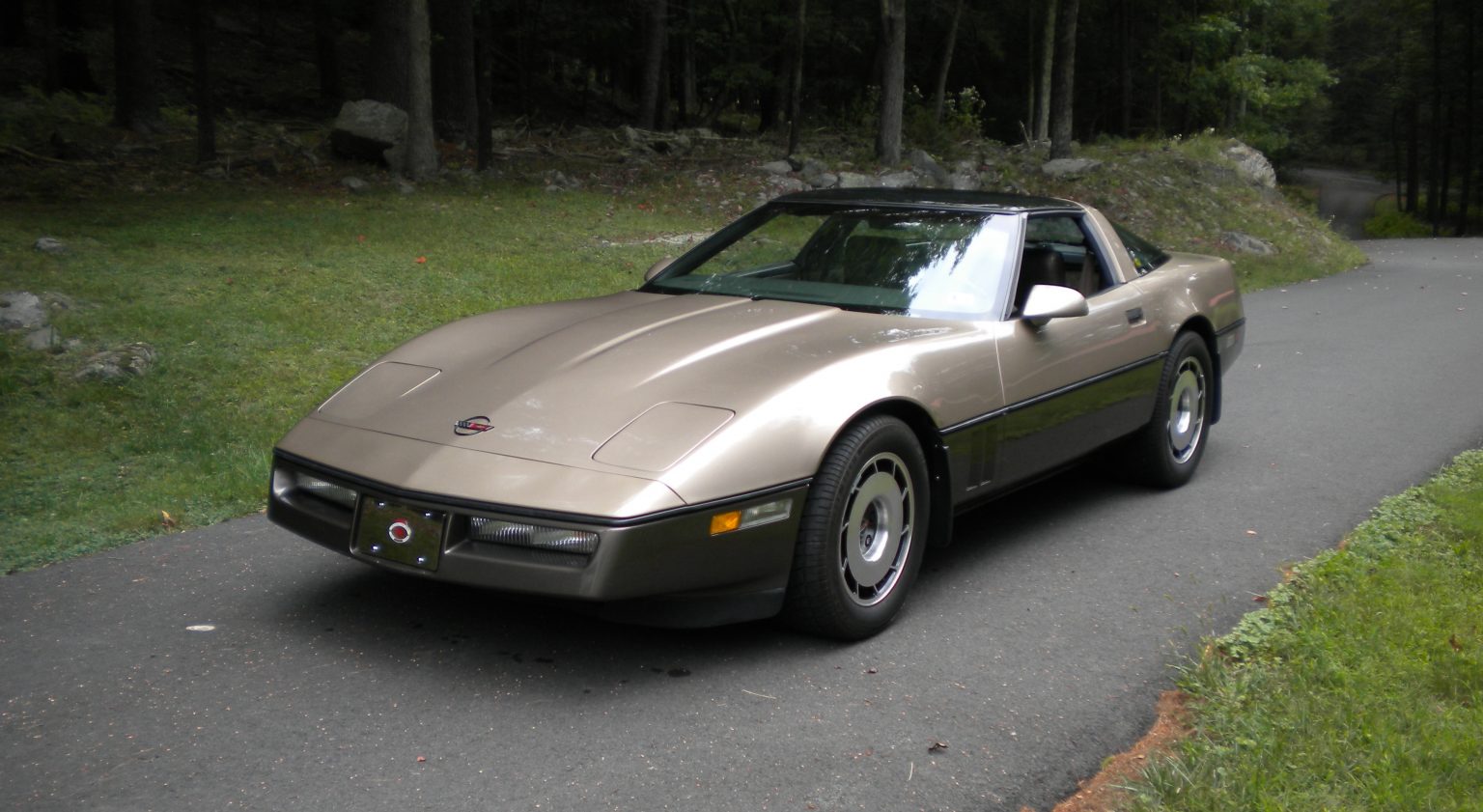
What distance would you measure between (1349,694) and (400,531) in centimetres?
267

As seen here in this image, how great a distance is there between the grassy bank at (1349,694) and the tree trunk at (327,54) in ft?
75.1

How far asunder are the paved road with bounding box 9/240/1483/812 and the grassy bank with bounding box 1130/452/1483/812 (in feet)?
0.62

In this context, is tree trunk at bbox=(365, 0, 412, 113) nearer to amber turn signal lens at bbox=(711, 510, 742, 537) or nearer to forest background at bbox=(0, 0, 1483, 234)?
forest background at bbox=(0, 0, 1483, 234)

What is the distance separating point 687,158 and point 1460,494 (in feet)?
50.6

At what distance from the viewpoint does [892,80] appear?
19.4m

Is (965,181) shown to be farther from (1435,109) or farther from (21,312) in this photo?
(1435,109)

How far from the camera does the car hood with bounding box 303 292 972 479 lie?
3539 mm

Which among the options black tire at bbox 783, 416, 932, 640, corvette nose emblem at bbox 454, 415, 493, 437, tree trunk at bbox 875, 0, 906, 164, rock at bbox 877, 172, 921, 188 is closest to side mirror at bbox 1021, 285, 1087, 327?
black tire at bbox 783, 416, 932, 640

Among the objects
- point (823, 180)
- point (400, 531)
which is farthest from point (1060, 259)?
point (823, 180)

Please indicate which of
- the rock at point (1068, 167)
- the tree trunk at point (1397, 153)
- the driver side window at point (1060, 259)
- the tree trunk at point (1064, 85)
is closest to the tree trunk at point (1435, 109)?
the tree trunk at point (1397, 153)

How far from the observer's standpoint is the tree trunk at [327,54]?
24562mm

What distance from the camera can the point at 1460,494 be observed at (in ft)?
17.9

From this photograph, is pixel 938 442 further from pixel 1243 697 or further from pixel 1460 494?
pixel 1460 494

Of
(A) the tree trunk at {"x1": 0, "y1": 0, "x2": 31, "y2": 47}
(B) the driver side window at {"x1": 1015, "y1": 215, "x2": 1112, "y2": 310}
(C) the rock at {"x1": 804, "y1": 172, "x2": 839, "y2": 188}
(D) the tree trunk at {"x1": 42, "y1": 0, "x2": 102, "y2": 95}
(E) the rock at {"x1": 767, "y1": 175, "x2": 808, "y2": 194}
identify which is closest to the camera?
(B) the driver side window at {"x1": 1015, "y1": 215, "x2": 1112, "y2": 310}
